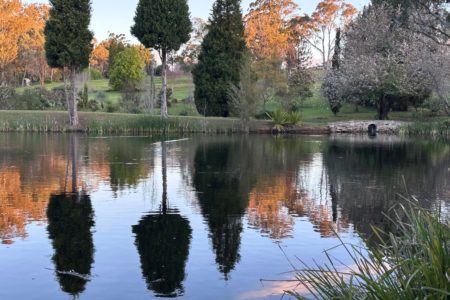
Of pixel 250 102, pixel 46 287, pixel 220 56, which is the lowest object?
pixel 46 287

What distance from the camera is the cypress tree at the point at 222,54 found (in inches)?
1617

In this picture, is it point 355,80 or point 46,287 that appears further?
point 355,80

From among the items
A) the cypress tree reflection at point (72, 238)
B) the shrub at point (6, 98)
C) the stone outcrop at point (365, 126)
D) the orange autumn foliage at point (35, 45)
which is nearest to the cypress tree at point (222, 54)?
the stone outcrop at point (365, 126)

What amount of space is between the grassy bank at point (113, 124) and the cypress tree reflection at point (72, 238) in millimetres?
23683

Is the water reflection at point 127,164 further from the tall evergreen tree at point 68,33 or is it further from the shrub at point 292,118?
the shrub at point 292,118

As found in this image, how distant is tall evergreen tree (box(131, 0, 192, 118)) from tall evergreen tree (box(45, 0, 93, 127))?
3941 mm

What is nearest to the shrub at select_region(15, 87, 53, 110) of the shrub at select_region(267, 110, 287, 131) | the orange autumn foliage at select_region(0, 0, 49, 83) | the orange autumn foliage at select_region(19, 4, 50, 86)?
the orange autumn foliage at select_region(0, 0, 49, 83)

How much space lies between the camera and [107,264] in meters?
8.21

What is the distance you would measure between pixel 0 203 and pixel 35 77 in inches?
2508

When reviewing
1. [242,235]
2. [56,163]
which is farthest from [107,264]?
[56,163]

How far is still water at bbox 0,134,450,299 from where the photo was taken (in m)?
7.59

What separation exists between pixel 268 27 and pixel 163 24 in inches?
777

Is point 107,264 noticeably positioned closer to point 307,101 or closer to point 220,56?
point 220,56

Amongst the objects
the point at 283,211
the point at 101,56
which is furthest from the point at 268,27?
the point at 283,211
